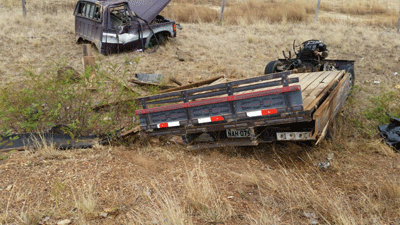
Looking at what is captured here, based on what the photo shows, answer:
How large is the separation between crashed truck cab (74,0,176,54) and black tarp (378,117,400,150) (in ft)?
24.7

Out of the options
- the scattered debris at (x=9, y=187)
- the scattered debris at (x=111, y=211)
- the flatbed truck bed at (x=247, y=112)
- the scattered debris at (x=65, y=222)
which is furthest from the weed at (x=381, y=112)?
the scattered debris at (x=9, y=187)

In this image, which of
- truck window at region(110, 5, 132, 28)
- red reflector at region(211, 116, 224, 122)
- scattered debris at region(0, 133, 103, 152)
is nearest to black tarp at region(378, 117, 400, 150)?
red reflector at region(211, 116, 224, 122)

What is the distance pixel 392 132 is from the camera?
6227mm

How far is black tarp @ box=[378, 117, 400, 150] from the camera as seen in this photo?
603 cm

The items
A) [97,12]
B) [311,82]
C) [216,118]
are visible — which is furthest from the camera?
[97,12]

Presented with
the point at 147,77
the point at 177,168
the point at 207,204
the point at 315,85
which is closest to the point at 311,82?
the point at 315,85

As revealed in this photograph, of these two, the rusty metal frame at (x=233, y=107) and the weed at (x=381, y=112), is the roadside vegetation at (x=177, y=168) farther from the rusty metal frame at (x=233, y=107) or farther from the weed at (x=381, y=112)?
the rusty metal frame at (x=233, y=107)

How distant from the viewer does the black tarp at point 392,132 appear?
6.03 metres

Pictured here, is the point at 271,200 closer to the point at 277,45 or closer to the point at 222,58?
the point at 222,58

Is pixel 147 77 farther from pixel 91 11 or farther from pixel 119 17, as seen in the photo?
pixel 91 11

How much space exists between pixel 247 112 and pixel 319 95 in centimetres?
123

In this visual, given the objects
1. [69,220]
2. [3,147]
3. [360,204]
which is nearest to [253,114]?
[360,204]

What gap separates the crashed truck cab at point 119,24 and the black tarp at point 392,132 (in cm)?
754

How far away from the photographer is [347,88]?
708cm
